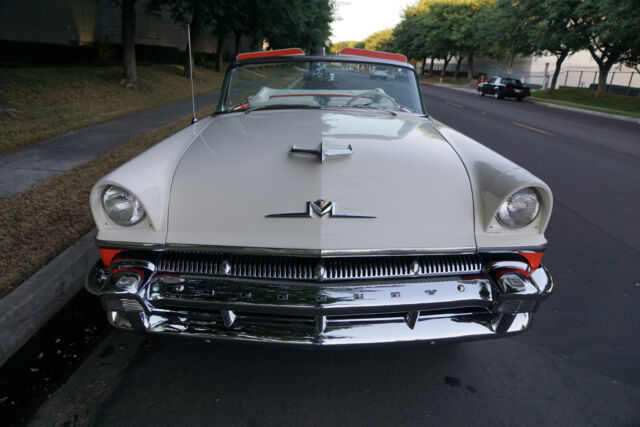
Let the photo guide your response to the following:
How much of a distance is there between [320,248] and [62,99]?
10260 mm

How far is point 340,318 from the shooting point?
74.7 inches

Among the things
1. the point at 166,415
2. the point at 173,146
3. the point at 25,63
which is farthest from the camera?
the point at 25,63

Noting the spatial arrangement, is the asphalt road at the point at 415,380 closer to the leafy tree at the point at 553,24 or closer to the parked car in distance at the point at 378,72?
the parked car in distance at the point at 378,72

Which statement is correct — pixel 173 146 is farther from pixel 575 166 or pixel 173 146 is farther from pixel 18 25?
pixel 18 25

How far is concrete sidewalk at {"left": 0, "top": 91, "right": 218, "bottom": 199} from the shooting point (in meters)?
4.81

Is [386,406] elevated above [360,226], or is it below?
below

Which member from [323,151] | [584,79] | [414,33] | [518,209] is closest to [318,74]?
[323,151]

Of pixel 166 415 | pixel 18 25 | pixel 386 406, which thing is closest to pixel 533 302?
pixel 386 406

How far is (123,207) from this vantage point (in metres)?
1.93

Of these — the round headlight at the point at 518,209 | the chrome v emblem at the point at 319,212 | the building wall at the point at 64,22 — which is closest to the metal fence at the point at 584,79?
the building wall at the point at 64,22

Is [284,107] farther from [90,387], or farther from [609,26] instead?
[609,26]

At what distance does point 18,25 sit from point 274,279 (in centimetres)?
1882

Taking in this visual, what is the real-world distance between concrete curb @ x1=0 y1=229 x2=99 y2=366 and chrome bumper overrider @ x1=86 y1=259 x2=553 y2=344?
0.85m

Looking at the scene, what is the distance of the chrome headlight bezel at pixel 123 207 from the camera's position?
1.94m
